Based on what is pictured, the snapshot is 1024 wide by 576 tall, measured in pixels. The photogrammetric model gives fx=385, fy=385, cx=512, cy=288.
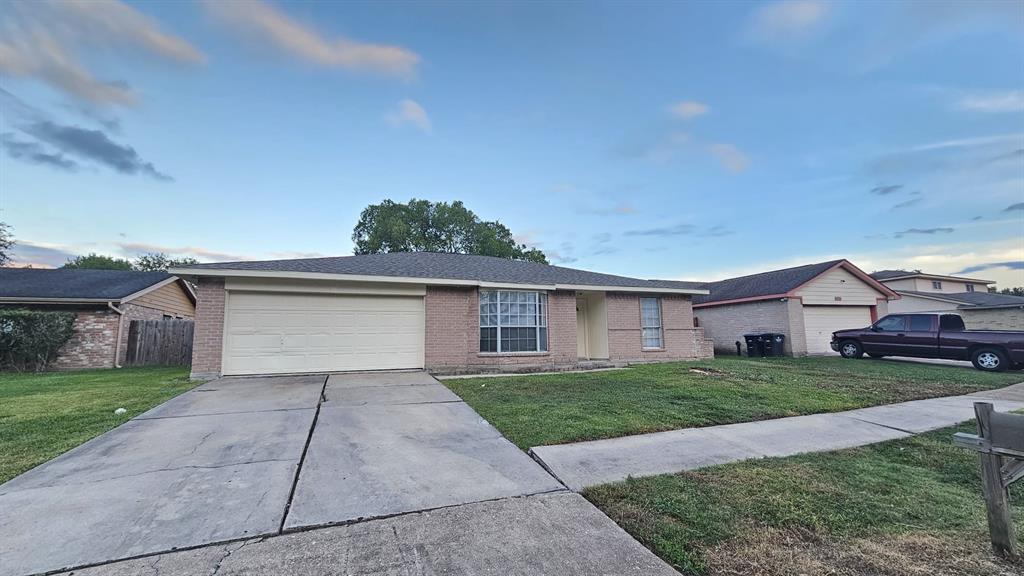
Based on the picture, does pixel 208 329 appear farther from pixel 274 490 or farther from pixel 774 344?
pixel 774 344

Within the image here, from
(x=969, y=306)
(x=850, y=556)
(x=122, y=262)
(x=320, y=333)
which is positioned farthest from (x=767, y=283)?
(x=122, y=262)

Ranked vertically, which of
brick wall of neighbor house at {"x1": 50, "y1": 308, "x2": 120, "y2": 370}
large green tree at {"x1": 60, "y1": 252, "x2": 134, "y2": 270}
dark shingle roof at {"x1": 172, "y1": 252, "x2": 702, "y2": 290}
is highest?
large green tree at {"x1": 60, "y1": 252, "x2": 134, "y2": 270}

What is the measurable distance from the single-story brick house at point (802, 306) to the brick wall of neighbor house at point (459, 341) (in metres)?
10.4

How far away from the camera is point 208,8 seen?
356 inches

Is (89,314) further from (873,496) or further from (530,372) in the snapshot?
(873,496)

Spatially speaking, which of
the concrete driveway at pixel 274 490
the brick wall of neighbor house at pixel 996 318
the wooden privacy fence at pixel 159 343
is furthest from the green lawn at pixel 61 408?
the brick wall of neighbor house at pixel 996 318

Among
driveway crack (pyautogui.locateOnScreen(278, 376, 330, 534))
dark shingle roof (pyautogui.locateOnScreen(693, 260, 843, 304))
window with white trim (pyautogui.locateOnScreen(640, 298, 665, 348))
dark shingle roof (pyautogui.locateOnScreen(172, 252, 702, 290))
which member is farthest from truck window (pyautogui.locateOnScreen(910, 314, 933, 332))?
driveway crack (pyautogui.locateOnScreen(278, 376, 330, 534))

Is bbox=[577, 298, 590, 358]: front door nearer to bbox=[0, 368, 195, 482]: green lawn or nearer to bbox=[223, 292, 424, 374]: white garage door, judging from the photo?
bbox=[223, 292, 424, 374]: white garage door

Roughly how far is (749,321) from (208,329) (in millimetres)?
19741

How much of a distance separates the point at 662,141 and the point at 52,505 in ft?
53.5

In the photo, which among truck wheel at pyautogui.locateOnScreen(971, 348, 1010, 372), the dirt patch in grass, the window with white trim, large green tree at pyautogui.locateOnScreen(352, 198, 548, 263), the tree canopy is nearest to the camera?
the dirt patch in grass

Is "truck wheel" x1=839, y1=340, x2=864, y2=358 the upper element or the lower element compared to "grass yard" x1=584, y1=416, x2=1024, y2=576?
upper

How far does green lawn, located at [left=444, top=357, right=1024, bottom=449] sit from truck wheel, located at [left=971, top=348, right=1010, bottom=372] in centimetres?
41

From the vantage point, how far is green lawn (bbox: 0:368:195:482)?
14.4 feet
